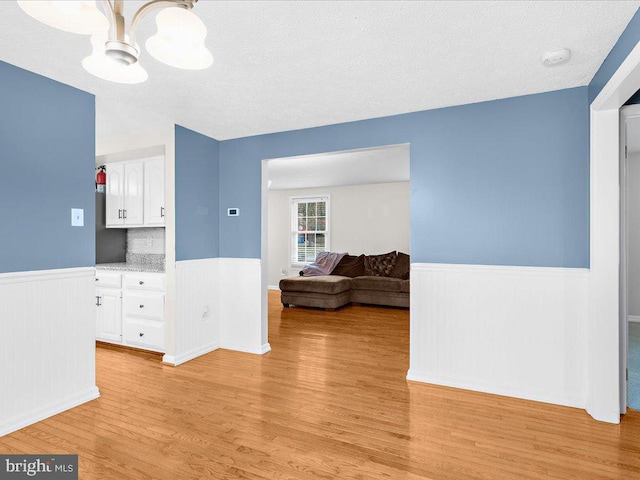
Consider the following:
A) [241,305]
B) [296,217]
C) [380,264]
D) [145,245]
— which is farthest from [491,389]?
[296,217]

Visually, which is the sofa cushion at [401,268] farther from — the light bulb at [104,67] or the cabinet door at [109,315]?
the light bulb at [104,67]

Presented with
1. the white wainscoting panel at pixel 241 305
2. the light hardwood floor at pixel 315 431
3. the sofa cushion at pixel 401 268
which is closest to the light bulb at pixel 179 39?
the light hardwood floor at pixel 315 431

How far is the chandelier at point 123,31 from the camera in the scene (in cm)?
109

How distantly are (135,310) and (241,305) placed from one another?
1.13 m

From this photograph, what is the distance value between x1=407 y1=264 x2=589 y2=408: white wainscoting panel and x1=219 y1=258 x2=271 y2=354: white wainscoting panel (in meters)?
1.66

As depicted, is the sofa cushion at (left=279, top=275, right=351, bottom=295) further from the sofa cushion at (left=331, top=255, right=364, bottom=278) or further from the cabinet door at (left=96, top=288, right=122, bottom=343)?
the cabinet door at (left=96, top=288, right=122, bottom=343)

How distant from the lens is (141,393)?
2871 millimetres

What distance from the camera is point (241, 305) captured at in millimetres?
4023

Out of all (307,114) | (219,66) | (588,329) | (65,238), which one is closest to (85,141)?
(65,238)

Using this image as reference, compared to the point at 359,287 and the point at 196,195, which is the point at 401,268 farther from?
the point at 196,195

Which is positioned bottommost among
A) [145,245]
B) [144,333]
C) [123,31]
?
→ [144,333]

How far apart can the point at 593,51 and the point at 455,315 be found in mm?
2023

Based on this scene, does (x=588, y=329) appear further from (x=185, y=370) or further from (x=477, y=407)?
(x=185, y=370)

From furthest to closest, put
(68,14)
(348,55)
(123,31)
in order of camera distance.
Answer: (348,55) → (123,31) → (68,14)
